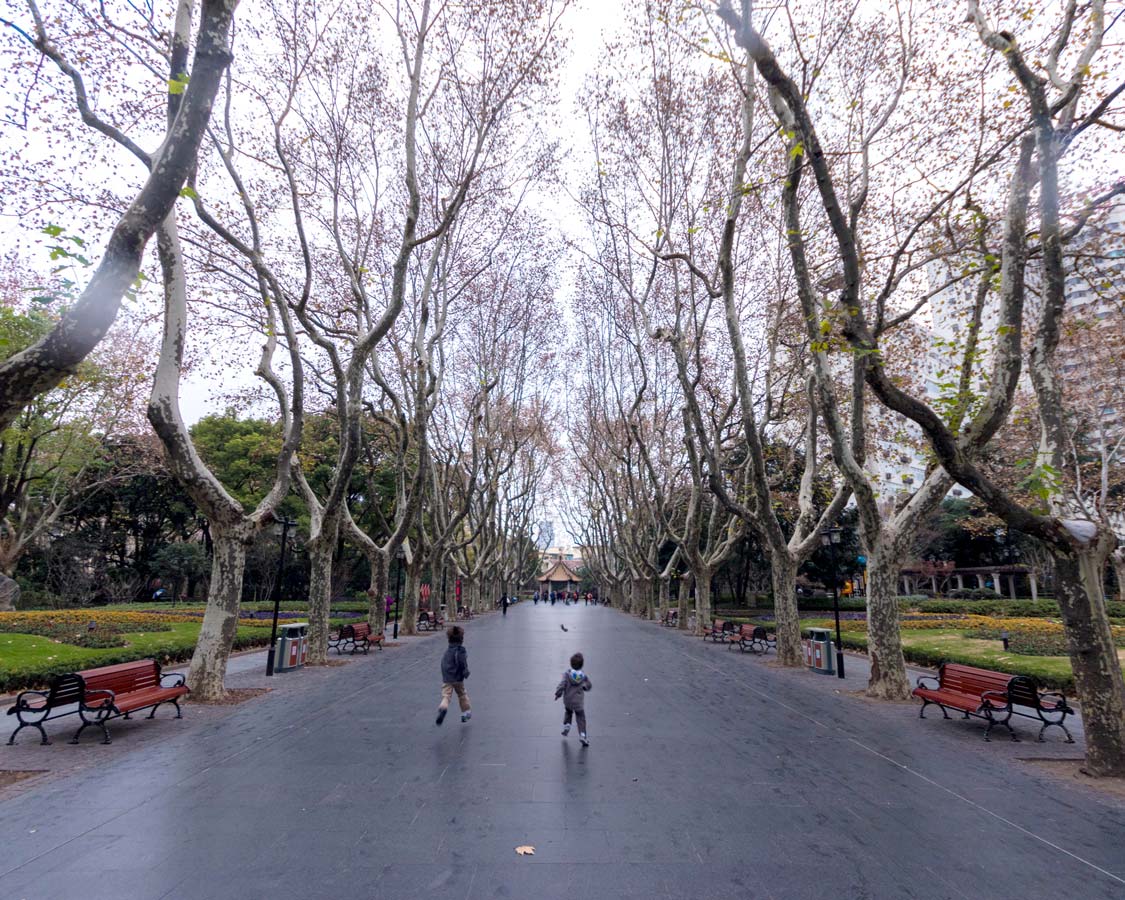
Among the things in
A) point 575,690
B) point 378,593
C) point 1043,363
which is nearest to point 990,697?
point 1043,363

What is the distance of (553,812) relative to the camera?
5098 millimetres

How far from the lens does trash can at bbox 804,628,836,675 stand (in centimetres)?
1347

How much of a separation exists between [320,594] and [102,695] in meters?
6.36

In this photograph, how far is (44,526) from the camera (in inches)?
1026

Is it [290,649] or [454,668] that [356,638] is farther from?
[454,668]

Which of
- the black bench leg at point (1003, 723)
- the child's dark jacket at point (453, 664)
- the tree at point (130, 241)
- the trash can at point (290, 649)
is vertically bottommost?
the black bench leg at point (1003, 723)

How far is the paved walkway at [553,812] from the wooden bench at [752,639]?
27.6 ft

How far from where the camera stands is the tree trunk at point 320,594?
13469 millimetres

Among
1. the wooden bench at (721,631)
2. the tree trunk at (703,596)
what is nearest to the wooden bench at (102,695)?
the wooden bench at (721,631)

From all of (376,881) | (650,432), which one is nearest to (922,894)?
(376,881)

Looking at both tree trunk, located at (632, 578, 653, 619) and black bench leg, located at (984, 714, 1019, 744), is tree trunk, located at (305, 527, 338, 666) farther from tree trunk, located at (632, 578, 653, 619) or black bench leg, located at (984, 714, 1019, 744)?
tree trunk, located at (632, 578, 653, 619)

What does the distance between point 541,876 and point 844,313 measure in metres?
5.93

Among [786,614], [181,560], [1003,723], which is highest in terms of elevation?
[181,560]

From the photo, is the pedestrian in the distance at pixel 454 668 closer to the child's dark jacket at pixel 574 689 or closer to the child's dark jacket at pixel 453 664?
the child's dark jacket at pixel 453 664
